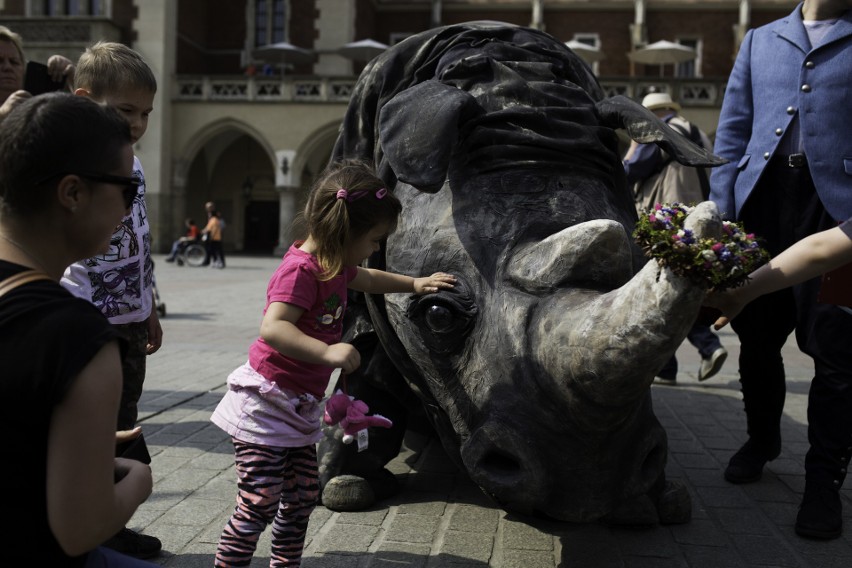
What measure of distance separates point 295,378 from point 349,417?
21cm

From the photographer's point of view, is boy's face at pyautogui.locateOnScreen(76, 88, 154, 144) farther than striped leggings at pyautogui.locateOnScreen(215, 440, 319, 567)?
Yes

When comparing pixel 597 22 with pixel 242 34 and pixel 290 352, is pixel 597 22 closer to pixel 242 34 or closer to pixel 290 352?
pixel 242 34

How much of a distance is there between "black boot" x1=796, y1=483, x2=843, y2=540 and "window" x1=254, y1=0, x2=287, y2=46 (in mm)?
33145

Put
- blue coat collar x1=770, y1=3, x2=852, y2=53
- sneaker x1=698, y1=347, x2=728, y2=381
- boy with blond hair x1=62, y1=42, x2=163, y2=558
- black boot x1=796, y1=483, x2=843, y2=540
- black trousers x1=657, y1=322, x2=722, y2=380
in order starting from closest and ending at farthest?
boy with blond hair x1=62, y1=42, x2=163, y2=558 → black boot x1=796, y1=483, x2=843, y2=540 → blue coat collar x1=770, y1=3, x2=852, y2=53 → sneaker x1=698, y1=347, x2=728, y2=381 → black trousers x1=657, y1=322, x2=722, y2=380

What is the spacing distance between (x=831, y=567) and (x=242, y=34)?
34832 mm

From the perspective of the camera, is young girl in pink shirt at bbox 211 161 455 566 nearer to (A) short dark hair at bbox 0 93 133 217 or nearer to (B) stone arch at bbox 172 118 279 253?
(A) short dark hair at bbox 0 93 133 217

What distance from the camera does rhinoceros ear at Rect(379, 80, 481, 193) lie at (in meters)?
2.70

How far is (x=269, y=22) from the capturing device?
112 feet

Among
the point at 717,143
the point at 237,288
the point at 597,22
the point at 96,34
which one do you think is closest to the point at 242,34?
the point at 96,34

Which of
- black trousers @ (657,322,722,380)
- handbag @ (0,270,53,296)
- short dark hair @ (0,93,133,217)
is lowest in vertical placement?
black trousers @ (657,322,722,380)

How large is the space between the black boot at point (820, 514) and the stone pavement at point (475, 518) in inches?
2.0

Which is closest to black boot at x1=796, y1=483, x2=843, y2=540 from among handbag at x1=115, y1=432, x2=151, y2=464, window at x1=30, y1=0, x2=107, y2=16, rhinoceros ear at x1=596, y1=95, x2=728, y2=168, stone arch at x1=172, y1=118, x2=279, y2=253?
rhinoceros ear at x1=596, y1=95, x2=728, y2=168

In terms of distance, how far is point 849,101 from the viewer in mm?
3449

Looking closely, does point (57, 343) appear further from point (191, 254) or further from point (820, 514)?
point (191, 254)
